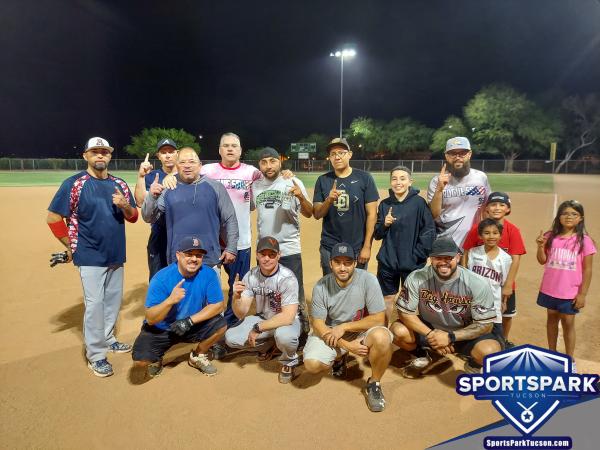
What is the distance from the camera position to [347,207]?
15.0 ft

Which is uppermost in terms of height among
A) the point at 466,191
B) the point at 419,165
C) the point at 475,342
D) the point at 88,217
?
the point at 419,165

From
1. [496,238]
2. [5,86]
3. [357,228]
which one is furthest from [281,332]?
[5,86]

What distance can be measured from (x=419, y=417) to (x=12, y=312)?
18.7 feet

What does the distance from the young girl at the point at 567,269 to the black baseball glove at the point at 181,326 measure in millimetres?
3652

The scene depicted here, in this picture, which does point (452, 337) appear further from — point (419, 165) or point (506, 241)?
point (419, 165)

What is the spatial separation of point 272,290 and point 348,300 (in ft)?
2.75

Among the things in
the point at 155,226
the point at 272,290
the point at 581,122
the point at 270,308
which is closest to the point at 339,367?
the point at 270,308

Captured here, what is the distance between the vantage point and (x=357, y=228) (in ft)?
15.0

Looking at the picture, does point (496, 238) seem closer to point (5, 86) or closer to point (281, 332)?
point (281, 332)

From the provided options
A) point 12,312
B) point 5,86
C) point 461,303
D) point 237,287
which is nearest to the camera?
point 461,303

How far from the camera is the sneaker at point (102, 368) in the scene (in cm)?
405

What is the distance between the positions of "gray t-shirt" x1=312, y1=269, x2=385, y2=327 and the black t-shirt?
651mm

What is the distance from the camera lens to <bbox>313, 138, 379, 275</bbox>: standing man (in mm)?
4555

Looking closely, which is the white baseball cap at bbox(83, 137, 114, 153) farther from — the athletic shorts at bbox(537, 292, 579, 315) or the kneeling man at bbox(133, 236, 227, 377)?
the athletic shorts at bbox(537, 292, 579, 315)
